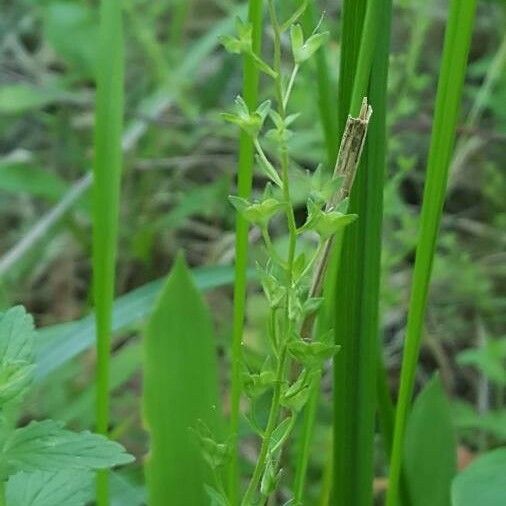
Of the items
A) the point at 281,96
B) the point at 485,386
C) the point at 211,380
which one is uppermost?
the point at 281,96

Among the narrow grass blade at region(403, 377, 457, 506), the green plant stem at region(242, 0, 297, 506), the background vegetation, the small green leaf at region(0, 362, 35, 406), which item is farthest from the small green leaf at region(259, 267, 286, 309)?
the background vegetation

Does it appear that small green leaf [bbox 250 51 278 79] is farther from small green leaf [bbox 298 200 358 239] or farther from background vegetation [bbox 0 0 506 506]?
background vegetation [bbox 0 0 506 506]

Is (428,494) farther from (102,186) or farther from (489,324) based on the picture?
(489,324)

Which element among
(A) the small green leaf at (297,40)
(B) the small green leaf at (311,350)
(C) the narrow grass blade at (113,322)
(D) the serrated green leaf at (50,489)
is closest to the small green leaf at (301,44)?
(A) the small green leaf at (297,40)

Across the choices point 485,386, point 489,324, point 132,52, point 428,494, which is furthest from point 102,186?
point 132,52

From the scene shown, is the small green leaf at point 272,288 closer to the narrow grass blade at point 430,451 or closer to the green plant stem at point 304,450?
the green plant stem at point 304,450

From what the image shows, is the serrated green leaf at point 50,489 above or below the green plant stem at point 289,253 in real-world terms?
below
